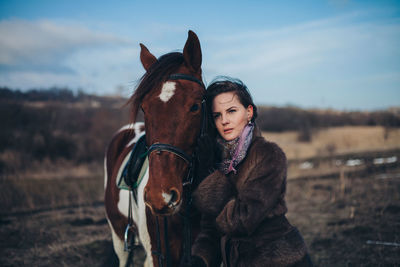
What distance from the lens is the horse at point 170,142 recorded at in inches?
64.3

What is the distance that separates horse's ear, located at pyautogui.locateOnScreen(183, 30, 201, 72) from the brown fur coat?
73 centimetres

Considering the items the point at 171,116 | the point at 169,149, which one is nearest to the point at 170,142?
the point at 169,149

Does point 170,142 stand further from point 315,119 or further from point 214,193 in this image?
point 315,119

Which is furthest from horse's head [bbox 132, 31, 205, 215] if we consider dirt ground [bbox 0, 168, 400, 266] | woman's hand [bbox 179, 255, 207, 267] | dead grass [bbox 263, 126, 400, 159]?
dead grass [bbox 263, 126, 400, 159]

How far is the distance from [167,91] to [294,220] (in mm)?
4963

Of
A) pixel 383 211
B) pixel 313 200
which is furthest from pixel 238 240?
pixel 313 200

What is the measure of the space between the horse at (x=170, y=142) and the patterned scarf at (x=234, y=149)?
228mm

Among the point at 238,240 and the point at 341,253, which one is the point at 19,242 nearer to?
the point at 238,240

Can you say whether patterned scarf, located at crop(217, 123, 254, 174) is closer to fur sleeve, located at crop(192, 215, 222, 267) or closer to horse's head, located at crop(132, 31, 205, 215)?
horse's head, located at crop(132, 31, 205, 215)

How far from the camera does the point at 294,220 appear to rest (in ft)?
19.1

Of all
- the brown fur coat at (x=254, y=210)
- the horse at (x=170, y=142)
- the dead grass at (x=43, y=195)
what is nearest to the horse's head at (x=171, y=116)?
the horse at (x=170, y=142)

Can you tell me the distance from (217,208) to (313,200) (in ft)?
20.6

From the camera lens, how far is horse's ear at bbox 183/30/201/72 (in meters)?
2.07

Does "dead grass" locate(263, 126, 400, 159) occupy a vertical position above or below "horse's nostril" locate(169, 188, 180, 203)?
below
